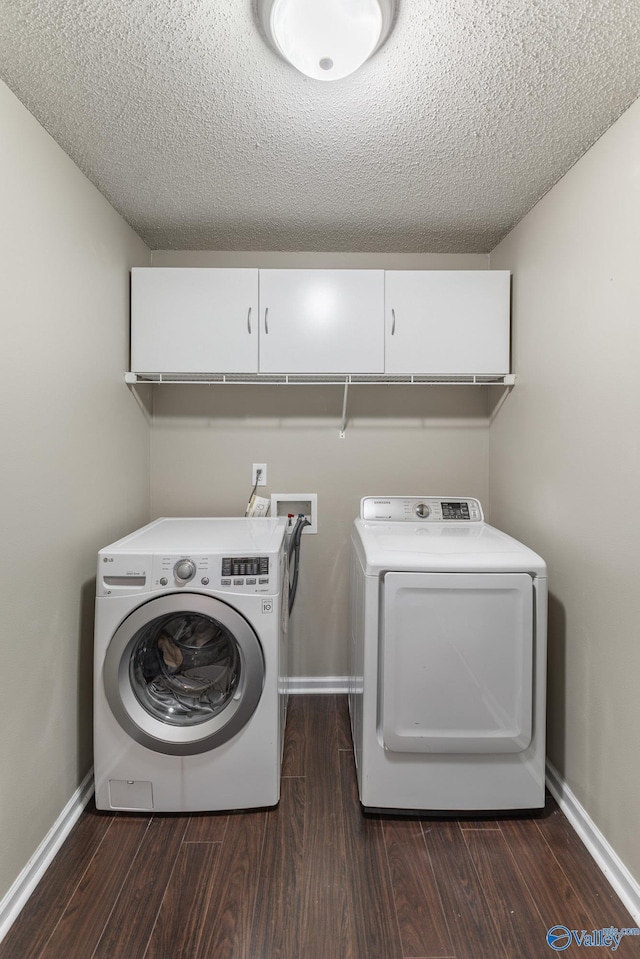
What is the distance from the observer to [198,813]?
1.71 metres

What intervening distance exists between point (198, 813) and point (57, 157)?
228cm

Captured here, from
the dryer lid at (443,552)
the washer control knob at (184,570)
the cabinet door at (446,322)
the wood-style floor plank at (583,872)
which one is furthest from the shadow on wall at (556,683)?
the washer control knob at (184,570)

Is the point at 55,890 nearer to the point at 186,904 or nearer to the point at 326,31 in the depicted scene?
the point at 186,904

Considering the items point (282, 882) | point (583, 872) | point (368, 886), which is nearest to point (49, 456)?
point (282, 882)

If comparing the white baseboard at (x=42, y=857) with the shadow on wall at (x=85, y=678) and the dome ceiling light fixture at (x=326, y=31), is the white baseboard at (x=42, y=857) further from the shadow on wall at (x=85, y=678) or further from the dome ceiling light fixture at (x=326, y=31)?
the dome ceiling light fixture at (x=326, y=31)

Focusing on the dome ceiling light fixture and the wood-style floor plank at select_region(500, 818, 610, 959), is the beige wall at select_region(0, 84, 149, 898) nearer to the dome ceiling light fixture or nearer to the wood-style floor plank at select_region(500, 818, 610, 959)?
the dome ceiling light fixture

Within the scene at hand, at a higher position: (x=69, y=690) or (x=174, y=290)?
(x=174, y=290)

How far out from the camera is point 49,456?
154 centimetres

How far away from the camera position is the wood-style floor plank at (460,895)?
1.24 m

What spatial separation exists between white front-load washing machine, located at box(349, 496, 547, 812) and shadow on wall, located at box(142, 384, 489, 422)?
1.06 meters

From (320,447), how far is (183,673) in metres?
1.24

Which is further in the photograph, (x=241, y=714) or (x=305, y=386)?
(x=305, y=386)

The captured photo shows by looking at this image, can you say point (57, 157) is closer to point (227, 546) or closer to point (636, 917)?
point (227, 546)

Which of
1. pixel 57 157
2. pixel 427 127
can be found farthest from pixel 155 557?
pixel 427 127
